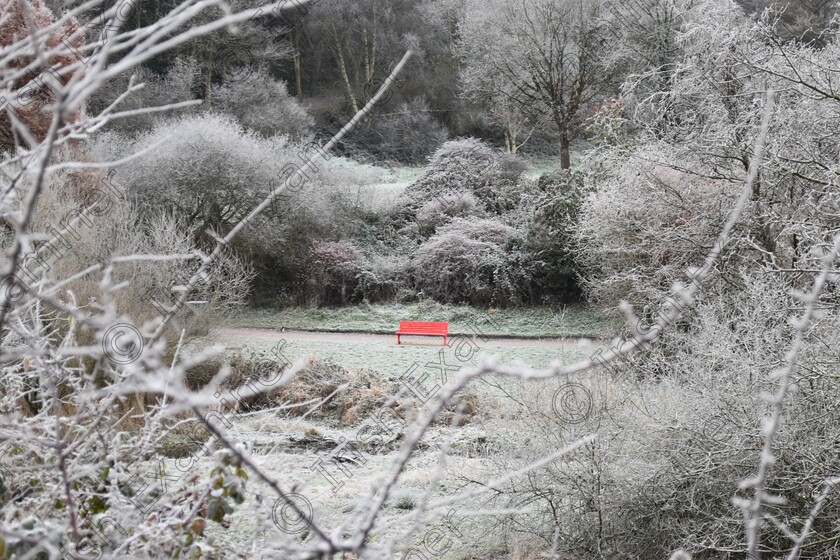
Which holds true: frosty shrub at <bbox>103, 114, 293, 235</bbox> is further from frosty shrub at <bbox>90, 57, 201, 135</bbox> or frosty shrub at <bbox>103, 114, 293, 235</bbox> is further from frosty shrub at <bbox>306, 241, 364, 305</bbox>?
frosty shrub at <bbox>90, 57, 201, 135</bbox>

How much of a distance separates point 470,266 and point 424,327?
172 cm

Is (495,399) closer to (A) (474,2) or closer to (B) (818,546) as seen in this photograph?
(B) (818,546)

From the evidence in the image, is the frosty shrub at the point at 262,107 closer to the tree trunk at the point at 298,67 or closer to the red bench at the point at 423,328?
the tree trunk at the point at 298,67

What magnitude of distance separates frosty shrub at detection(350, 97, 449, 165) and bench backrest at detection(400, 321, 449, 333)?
8.01 m

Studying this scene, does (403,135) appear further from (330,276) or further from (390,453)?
(390,453)

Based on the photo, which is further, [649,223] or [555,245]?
[555,245]

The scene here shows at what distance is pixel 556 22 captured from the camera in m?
15.5

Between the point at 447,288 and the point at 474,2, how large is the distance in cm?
906

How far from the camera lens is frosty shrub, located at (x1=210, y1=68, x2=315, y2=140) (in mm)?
15648

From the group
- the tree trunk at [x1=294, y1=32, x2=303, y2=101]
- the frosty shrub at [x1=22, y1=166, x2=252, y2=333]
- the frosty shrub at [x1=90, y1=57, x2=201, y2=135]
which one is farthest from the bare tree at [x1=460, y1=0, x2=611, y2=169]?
the frosty shrub at [x1=22, y1=166, x2=252, y2=333]

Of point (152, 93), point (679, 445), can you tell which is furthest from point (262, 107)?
point (679, 445)

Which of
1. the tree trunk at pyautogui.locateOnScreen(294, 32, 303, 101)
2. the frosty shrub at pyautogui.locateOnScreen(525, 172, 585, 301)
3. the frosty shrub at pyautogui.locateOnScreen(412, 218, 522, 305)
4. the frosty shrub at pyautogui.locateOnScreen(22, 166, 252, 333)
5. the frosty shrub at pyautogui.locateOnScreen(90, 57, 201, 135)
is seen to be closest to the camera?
the frosty shrub at pyautogui.locateOnScreen(22, 166, 252, 333)

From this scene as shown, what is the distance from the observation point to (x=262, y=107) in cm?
1594

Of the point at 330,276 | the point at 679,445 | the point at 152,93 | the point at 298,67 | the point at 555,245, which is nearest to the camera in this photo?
the point at 679,445
